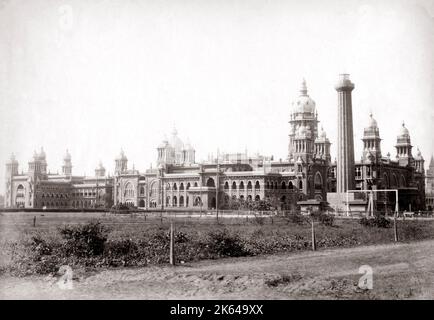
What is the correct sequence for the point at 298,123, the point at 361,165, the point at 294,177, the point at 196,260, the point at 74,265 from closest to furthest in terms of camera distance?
the point at 74,265, the point at 196,260, the point at 294,177, the point at 361,165, the point at 298,123

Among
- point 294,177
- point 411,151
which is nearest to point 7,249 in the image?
point 294,177

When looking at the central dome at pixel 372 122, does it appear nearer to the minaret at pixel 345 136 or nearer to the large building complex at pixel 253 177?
the large building complex at pixel 253 177

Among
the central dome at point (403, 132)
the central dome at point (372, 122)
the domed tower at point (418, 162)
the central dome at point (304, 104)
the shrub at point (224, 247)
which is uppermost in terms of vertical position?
the central dome at point (304, 104)

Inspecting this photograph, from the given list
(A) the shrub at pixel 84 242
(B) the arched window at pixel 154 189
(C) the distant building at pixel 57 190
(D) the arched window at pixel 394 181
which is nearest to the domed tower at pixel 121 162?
(C) the distant building at pixel 57 190

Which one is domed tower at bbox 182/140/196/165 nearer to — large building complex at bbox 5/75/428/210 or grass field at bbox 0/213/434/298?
large building complex at bbox 5/75/428/210

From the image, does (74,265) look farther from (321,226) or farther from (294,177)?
(294,177)
